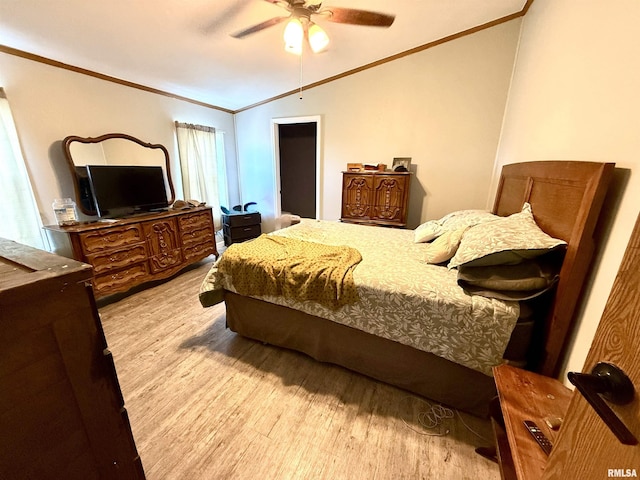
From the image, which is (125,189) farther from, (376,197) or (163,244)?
(376,197)

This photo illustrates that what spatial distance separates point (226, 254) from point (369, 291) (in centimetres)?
111

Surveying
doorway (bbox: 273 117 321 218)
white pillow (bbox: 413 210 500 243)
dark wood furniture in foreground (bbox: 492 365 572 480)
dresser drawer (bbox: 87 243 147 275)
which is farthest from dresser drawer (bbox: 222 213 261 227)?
dark wood furniture in foreground (bbox: 492 365 572 480)

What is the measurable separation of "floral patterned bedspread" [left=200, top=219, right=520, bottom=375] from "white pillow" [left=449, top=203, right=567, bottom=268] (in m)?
0.19

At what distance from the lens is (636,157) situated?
2.93ft

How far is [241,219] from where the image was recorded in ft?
13.9

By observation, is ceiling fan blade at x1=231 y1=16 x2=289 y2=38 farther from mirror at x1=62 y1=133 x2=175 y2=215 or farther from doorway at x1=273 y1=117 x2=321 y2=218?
doorway at x1=273 y1=117 x2=321 y2=218

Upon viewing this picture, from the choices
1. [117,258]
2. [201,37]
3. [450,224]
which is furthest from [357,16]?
[117,258]

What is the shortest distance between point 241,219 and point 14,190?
243 centimetres

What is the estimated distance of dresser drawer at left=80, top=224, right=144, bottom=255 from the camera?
2.34 m

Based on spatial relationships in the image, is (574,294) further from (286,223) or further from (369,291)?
(286,223)

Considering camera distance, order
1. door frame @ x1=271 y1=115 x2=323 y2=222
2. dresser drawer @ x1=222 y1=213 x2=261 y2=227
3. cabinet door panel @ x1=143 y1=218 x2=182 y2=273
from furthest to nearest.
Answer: dresser drawer @ x1=222 y1=213 x2=261 y2=227 → door frame @ x1=271 y1=115 x2=323 y2=222 → cabinet door panel @ x1=143 y1=218 x2=182 y2=273

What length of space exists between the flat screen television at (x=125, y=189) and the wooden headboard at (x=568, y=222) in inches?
148

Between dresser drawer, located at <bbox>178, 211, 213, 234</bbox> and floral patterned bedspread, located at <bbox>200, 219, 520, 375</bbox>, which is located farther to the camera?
dresser drawer, located at <bbox>178, 211, 213, 234</bbox>

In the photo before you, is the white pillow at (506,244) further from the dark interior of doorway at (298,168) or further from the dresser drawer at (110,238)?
the dark interior of doorway at (298,168)
